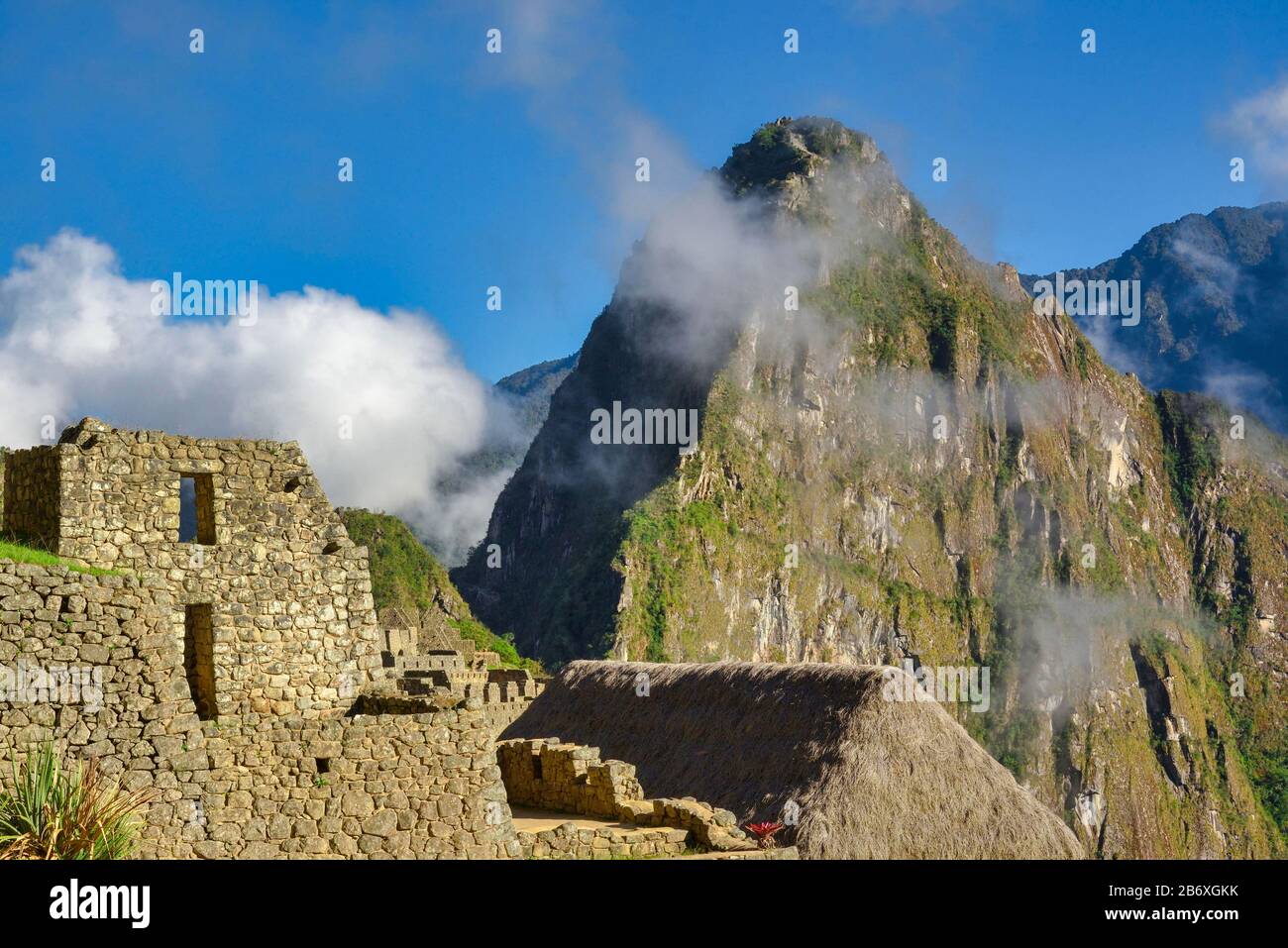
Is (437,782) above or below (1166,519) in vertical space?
below

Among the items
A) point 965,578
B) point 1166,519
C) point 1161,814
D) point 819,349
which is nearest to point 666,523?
point 819,349

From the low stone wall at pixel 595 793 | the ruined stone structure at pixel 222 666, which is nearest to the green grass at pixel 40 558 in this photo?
the ruined stone structure at pixel 222 666

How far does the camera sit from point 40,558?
31.5ft

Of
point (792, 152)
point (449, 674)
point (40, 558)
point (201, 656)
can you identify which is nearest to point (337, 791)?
point (201, 656)

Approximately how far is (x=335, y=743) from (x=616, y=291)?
16656cm

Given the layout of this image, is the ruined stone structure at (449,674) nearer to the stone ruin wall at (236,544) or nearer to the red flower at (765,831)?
the stone ruin wall at (236,544)

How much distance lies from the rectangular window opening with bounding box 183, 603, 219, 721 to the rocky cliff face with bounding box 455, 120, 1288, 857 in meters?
123

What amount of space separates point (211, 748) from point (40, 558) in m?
1.87

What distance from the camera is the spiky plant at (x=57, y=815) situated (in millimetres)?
7793

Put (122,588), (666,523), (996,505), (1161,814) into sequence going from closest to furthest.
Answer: (122,588)
(666,523)
(1161,814)
(996,505)

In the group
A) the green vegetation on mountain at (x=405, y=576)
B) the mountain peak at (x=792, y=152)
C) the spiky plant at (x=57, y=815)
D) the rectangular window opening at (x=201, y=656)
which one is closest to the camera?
the spiky plant at (x=57, y=815)

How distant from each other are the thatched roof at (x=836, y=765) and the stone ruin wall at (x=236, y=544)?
808 cm
